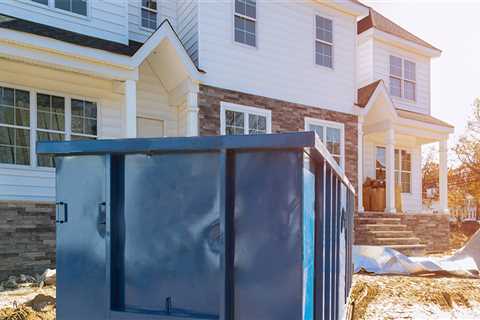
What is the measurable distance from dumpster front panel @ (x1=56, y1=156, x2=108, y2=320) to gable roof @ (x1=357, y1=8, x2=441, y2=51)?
45.6 ft

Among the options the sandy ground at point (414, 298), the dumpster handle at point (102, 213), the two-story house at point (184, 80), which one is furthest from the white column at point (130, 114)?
the dumpster handle at point (102, 213)

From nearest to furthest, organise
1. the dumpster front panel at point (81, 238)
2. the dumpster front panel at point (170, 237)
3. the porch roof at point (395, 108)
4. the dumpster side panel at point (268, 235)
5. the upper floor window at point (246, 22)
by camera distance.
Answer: the dumpster side panel at point (268, 235), the dumpster front panel at point (170, 237), the dumpster front panel at point (81, 238), the upper floor window at point (246, 22), the porch roof at point (395, 108)

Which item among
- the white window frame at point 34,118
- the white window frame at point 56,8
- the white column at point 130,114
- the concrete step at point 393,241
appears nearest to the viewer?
the white window frame at point 34,118

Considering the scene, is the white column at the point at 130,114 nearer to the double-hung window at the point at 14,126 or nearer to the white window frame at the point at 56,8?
the double-hung window at the point at 14,126

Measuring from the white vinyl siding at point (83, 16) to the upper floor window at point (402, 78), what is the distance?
34.7 feet

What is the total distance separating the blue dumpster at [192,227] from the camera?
2.01 meters

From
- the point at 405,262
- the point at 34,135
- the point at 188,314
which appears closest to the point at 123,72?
the point at 34,135

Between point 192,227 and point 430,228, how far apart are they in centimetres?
1338

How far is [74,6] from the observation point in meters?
8.99

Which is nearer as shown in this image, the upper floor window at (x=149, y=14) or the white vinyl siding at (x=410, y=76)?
the upper floor window at (x=149, y=14)

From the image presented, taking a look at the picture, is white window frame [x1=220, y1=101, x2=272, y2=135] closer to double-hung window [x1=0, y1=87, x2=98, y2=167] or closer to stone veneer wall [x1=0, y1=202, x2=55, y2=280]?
double-hung window [x1=0, y1=87, x2=98, y2=167]

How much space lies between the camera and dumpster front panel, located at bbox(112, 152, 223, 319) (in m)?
2.13

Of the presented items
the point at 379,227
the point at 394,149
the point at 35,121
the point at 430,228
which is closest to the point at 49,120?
the point at 35,121

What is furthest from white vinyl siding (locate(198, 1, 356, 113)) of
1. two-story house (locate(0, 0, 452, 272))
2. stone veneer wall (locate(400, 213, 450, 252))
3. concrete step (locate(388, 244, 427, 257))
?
concrete step (locate(388, 244, 427, 257))
